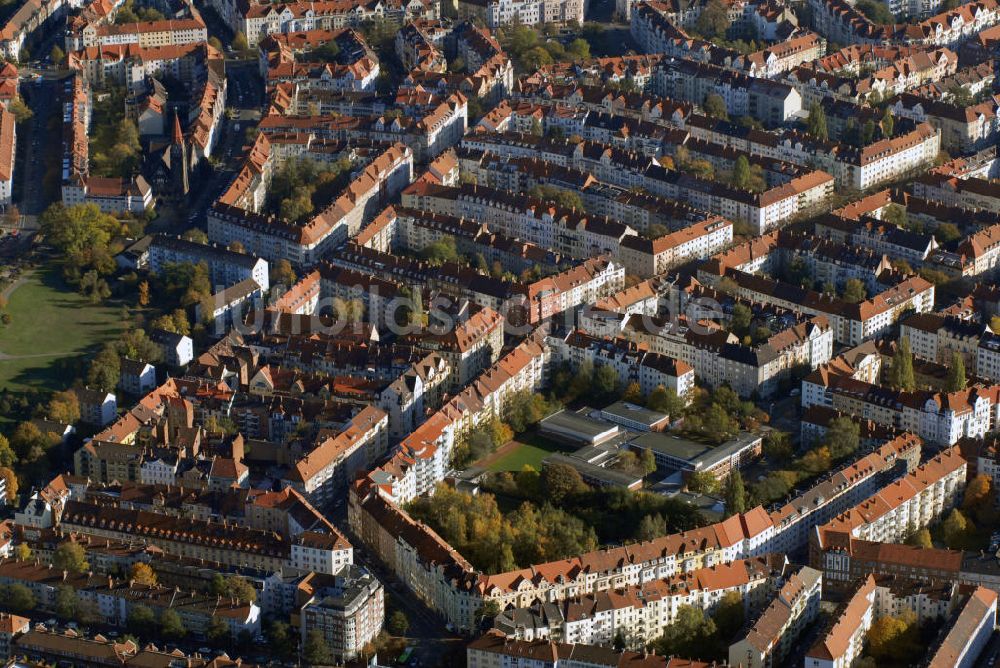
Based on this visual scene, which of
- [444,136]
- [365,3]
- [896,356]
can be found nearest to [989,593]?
[896,356]

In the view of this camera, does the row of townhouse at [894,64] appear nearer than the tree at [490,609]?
No

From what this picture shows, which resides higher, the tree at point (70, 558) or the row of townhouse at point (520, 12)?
the row of townhouse at point (520, 12)

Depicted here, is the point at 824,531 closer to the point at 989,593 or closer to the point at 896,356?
the point at 989,593

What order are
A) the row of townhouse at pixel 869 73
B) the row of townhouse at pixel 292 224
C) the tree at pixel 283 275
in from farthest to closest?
the row of townhouse at pixel 869 73, the row of townhouse at pixel 292 224, the tree at pixel 283 275

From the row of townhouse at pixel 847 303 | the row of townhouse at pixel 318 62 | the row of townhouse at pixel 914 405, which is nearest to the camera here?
the row of townhouse at pixel 914 405

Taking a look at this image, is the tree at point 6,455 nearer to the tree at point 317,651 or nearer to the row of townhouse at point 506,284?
the tree at point 317,651

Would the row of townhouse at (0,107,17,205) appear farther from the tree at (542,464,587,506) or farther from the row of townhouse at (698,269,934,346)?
the tree at (542,464,587,506)

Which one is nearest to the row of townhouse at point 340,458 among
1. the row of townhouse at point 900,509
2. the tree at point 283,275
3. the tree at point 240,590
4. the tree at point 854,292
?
the tree at point 240,590

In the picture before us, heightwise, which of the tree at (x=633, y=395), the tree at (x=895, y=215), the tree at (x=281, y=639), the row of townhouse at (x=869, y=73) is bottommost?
the tree at (x=281, y=639)
